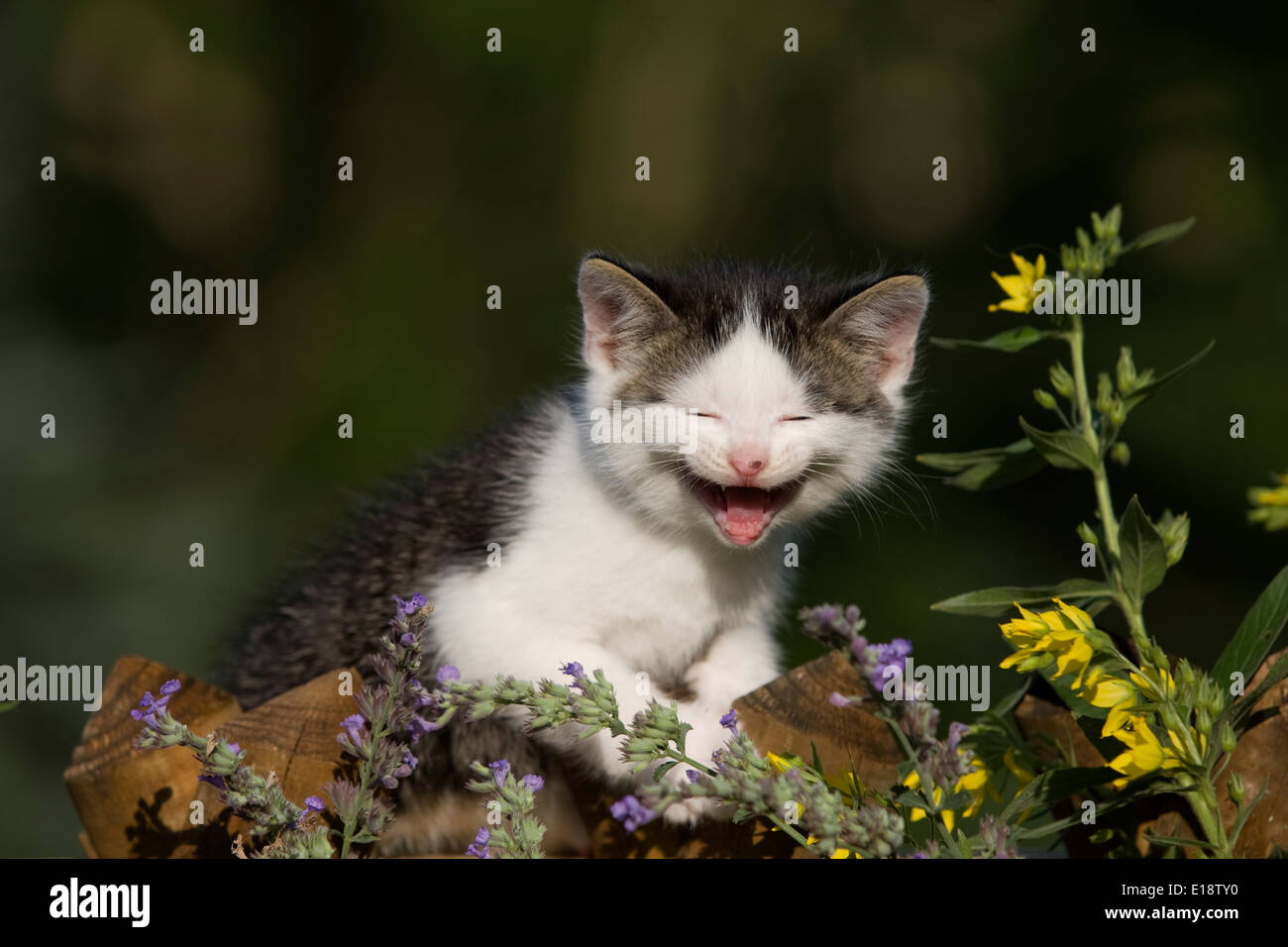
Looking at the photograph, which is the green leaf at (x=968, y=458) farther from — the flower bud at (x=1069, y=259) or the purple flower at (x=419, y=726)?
the purple flower at (x=419, y=726)

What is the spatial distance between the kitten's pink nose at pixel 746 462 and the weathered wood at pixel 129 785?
3.11ft

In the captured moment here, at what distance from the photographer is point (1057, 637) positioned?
4.52 ft

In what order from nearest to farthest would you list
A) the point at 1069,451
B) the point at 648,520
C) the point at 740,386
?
the point at 1069,451 → the point at 740,386 → the point at 648,520

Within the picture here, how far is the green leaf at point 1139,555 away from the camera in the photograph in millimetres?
1507

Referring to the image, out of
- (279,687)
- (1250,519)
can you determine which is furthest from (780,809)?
(279,687)

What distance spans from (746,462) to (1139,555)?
0.76 metres

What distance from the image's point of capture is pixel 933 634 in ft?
15.7

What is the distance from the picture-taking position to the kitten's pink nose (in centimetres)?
217

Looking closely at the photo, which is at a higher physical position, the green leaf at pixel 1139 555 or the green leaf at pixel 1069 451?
the green leaf at pixel 1069 451

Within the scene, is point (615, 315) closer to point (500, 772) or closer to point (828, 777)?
point (828, 777)

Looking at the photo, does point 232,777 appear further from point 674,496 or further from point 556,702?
point 674,496

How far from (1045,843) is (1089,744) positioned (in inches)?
7.8

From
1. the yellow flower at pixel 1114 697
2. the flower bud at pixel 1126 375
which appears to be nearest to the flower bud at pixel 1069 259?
the flower bud at pixel 1126 375

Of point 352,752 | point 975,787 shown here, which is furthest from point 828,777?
point 352,752
